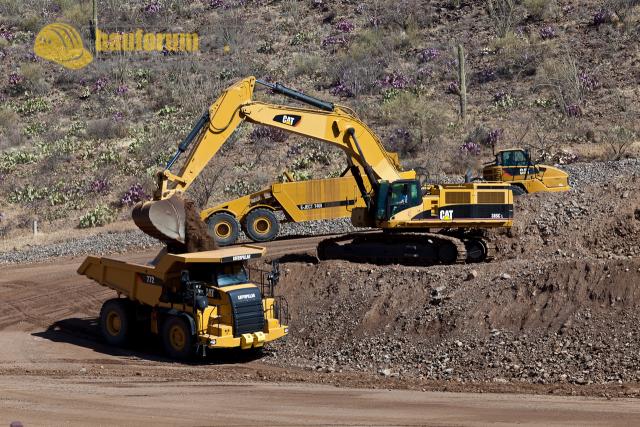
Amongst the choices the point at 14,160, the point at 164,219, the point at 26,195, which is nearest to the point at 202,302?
the point at 164,219

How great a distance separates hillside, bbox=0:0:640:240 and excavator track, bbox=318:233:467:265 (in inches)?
477

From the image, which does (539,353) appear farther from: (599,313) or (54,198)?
(54,198)

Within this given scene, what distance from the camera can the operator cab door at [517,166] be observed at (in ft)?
90.9

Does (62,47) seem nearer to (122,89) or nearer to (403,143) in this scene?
(122,89)

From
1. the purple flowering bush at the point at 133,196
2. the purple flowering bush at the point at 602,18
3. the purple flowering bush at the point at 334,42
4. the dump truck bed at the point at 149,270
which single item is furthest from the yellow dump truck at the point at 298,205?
the purple flowering bush at the point at 334,42

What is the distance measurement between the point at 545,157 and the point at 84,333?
19.8 m

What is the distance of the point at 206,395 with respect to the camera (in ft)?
45.3

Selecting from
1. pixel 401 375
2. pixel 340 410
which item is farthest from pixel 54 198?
pixel 340 410

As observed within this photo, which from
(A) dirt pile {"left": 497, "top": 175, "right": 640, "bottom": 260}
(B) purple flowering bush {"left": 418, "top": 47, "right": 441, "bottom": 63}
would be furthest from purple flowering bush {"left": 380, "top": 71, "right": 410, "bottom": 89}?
(A) dirt pile {"left": 497, "top": 175, "right": 640, "bottom": 260}

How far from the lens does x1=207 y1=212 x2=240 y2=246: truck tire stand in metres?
25.9

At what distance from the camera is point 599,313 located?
15719 mm

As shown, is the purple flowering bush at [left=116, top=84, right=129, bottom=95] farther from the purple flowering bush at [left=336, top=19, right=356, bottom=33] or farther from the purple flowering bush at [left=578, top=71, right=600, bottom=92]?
the purple flowering bush at [left=578, top=71, right=600, bottom=92]

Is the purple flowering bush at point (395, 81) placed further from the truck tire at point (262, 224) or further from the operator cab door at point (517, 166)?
the truck tire at point (262, 224)

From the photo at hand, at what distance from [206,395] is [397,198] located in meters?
8.11
